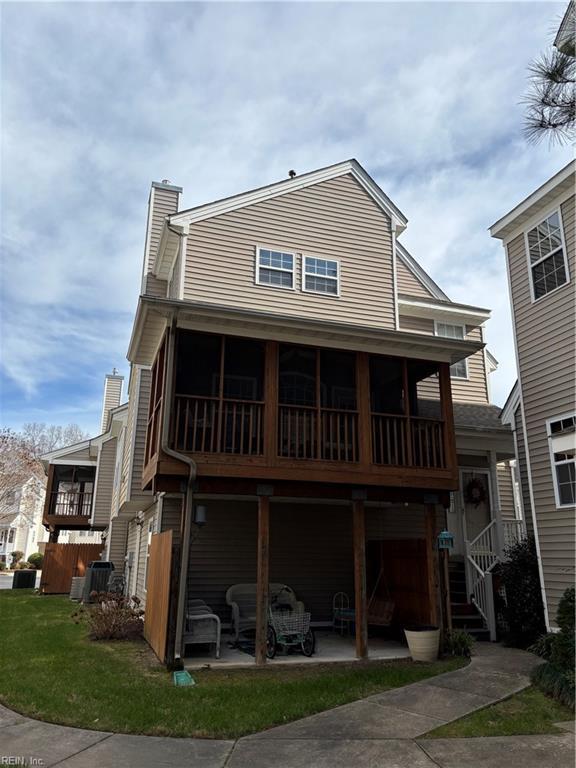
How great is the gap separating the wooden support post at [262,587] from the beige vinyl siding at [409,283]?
8.46 metres

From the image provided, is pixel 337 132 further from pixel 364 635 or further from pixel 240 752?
pixel 240 752

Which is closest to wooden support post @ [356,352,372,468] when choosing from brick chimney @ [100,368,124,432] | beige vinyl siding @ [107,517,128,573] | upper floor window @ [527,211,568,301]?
upper floor window @ [527,211,568,301]

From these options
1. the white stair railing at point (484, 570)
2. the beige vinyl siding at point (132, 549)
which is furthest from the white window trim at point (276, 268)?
the beige vinyl siding at point (132, 549)

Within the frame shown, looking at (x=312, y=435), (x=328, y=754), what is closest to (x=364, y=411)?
(x=312, y=435)

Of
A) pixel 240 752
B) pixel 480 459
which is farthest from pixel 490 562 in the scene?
pixel 240 752

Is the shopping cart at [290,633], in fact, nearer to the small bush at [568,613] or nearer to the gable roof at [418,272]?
the small bush at [568,613]

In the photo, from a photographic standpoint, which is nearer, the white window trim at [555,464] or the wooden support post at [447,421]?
the white window trim at [555,464]

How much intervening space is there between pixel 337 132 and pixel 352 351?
6617 millimetres

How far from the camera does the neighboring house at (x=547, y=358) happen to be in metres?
9.23

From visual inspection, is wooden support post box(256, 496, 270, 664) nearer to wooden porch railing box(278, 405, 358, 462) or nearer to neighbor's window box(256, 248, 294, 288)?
wooden porch railing box(278, 405, 358, 462)

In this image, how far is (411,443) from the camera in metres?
9.69

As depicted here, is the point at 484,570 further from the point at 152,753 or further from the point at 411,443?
the point at 152,753

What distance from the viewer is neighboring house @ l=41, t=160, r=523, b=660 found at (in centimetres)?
878

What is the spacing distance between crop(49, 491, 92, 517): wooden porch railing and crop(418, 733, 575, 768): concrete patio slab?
2236 cm
